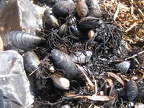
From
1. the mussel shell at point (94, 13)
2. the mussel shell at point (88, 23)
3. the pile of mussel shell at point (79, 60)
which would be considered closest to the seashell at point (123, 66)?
the pile of mussel shell at point (79, 60)

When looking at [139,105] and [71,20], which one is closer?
[139,105]

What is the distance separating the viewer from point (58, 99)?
10.3ft

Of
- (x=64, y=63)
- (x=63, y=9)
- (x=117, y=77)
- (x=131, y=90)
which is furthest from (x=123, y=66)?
(x=63, y=9)

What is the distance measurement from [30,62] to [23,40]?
26 centimetres

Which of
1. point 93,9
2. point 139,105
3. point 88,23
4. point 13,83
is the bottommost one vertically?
point 139,105

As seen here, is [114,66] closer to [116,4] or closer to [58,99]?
[58,99]

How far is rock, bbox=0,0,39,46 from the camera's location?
3471 mm

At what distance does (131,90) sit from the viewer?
312 cm

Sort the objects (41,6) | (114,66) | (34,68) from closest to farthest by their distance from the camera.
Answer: (34,68) < (114,66) < (41,6)

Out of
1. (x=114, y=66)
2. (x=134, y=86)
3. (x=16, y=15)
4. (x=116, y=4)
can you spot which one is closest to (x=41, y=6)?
(x=16, y=15)

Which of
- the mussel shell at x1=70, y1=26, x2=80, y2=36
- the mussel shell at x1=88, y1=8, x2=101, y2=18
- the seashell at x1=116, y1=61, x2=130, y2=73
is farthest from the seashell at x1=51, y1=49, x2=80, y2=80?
the mussel shell at x1=88, y1=8, x2=101, y2=18

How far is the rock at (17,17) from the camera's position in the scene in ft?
11.4

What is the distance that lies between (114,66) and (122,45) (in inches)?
13.0

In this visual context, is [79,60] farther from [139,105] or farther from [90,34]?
[139,105]
